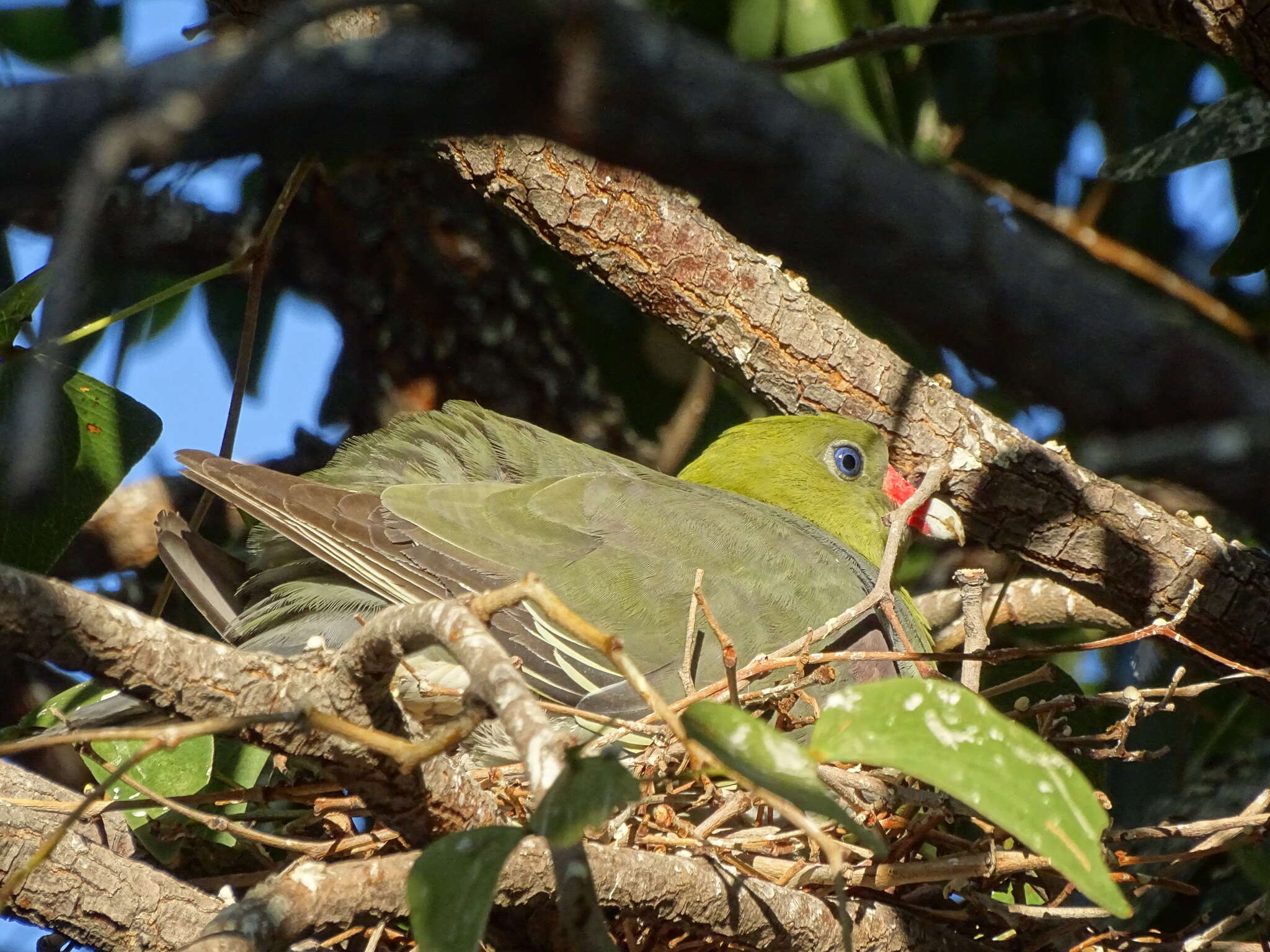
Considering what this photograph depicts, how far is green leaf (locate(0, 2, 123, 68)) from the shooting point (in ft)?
11.6

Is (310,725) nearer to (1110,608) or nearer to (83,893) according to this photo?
(83,893)

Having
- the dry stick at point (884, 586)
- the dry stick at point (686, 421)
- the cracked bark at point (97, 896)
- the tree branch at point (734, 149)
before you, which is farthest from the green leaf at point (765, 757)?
the dry stick at point (686, 421)

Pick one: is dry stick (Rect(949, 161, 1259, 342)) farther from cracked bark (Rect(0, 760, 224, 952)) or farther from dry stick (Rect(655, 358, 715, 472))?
cracked bark (Rect(0, 760, 224, 952))

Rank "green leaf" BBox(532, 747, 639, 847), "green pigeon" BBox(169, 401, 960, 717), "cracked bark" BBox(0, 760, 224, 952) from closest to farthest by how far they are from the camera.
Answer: "green leaf" BBox(532, 747, 639, 847)
"cracked bark" BBox(0, 760, 224, 952)
"green pigeon" BBox(169, 401, 960, 717)

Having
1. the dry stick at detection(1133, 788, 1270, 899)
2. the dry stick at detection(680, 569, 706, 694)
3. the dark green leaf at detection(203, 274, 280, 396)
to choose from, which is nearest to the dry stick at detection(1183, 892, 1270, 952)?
the dry stick at detection(1133, 788, 1270, 899)

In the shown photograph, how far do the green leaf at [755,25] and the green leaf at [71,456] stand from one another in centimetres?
182

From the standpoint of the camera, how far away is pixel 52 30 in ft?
12.1

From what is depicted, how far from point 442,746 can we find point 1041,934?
1.41 metres

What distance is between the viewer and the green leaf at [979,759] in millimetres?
1332

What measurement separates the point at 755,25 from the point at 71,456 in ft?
6.75

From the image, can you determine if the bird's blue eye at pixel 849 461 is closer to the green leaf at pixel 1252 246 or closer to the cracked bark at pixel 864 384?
the cracked bark at pixel 864 384

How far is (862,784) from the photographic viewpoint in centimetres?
241

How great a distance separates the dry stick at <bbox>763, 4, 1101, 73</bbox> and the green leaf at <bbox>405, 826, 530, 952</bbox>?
6.75ft

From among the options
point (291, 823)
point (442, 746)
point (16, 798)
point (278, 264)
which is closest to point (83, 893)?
point (16, 798)
